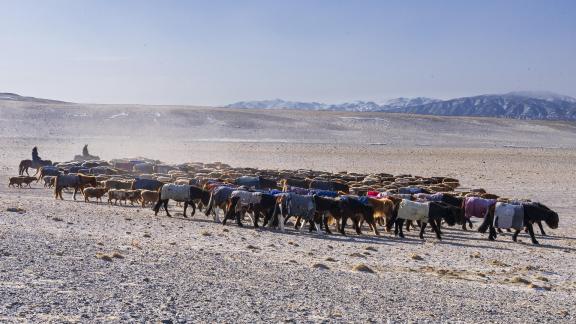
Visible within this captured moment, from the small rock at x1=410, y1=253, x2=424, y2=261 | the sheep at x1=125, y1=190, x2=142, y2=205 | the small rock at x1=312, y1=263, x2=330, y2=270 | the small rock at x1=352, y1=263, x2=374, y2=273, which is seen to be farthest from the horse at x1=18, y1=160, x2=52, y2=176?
the small rock at x1=352, y1=263, x2=374, y2=273

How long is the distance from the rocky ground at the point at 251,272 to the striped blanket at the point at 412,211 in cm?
90

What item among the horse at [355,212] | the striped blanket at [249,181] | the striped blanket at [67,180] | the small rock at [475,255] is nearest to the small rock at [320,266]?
the small rock at [475,255]

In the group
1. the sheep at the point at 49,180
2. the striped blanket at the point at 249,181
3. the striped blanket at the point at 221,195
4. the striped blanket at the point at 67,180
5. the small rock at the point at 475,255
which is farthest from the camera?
A: the sheep at the point at 49,180

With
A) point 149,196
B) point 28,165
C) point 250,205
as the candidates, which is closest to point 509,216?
point 250,205

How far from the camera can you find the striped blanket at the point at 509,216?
20.2 metres

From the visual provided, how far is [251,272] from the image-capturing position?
523 inches

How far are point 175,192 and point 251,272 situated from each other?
9782 millimetres

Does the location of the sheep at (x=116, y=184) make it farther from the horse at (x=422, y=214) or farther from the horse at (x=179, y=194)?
the horse at (x=422, y=214)

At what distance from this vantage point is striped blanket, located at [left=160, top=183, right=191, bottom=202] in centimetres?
2255

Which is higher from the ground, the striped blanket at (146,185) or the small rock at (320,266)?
the striped blanket at (146,185)

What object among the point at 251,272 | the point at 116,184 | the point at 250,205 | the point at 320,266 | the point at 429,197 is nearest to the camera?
the point at 251,272

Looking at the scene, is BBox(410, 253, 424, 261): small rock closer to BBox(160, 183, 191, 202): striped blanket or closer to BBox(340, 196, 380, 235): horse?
BBox(340, 196, 380, 235): horse

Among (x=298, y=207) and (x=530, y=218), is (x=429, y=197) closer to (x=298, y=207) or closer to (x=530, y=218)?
(x=530, y=218)

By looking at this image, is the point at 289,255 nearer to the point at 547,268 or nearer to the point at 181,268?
the point at 181,268
